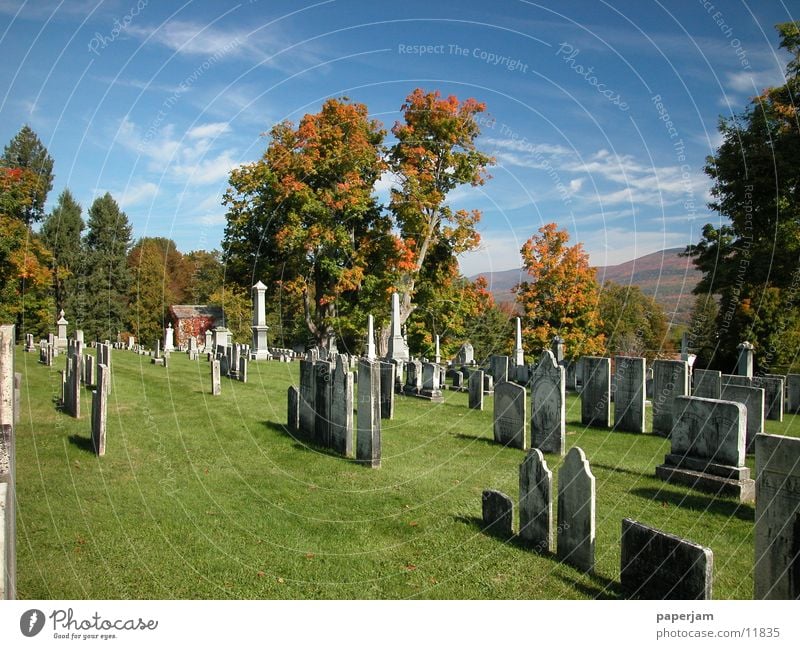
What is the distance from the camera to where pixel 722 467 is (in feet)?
25.3

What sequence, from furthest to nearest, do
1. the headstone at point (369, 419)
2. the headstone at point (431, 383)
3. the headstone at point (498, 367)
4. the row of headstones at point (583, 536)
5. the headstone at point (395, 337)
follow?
the headstone at point (395, 337)
the headstone at point (498, 367)
the headstone at point (431, 383)
the headstone at point (369, 419)
the row of headstones at point (583, 536)

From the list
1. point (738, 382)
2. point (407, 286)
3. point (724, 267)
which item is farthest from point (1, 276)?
point (724, 267)

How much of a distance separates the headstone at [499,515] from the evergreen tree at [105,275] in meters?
41.1

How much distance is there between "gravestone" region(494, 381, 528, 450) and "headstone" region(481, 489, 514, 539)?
3.94 meters

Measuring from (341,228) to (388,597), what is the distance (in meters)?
25.0

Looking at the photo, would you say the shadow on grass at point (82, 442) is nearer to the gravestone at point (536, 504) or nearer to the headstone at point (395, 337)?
the gravestone at point (536, 504)

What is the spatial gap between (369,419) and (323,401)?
1.65m

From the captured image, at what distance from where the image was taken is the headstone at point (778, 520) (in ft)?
13.5

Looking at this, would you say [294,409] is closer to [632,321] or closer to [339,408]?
[339,408]

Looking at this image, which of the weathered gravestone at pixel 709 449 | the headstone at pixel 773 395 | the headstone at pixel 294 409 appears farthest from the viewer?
the headstone at pixel 773 395

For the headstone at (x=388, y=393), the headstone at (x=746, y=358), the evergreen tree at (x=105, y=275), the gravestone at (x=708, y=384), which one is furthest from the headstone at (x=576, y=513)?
the evergreen tree at (x=105, y=275)

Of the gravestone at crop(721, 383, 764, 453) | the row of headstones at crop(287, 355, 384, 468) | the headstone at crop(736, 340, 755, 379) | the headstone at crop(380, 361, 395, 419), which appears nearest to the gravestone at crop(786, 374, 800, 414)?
the headstone at crop(736, 340, 755, 379)

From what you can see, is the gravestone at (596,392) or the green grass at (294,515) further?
the gravestone at (596,392)

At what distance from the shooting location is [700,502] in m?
7.21
